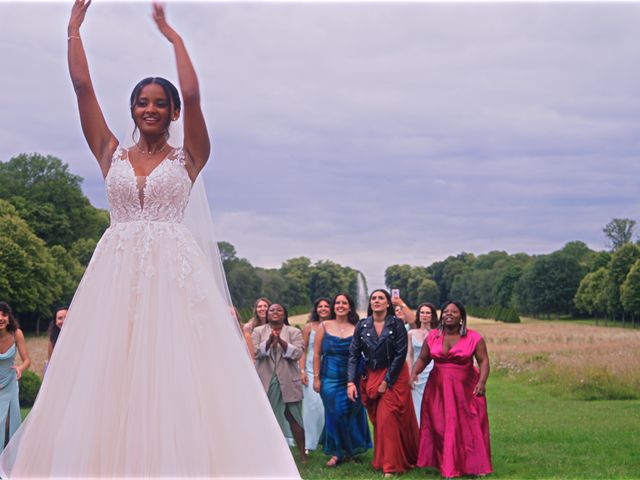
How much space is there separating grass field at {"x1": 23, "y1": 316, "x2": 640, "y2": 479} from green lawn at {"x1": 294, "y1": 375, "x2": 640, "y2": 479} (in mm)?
14

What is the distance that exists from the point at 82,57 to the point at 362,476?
856cm

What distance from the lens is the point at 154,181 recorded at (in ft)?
17.0

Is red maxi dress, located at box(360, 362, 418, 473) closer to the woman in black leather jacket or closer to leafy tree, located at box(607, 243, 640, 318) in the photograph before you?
the woman in black leather jacket

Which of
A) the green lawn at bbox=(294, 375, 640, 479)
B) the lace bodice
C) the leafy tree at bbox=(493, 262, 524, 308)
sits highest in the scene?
the leafy tree at bbox=(493, 262, 524, 308)

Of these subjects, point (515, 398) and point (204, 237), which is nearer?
point (204, 237)

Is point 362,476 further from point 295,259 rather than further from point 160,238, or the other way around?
point 295,259

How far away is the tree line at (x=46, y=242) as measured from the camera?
60.0 metres

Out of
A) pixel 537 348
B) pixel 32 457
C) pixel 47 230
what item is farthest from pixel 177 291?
pixel 47 230

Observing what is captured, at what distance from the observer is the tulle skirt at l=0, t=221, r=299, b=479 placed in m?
4.81

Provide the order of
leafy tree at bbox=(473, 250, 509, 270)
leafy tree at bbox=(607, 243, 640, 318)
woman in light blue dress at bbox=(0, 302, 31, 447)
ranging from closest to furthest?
woman in light blue dress at bbox=(0, 302, 31, 447), leafy tree at bbox=(607, 243, 640, 318), leafy tree at bbox=(473, 250, 509, 270)

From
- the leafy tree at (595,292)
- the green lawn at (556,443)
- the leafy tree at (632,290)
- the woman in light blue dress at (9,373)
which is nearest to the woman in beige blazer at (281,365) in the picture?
the green lawn at (556,443)

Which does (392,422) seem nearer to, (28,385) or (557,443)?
(557,443)

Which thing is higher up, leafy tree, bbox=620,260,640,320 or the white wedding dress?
leafy tree, bbox=620,260,640,320

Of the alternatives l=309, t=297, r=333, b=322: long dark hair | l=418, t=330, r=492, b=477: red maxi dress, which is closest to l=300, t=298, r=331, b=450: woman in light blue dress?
l=309, t=297, r=333, b=322: long dark hair
